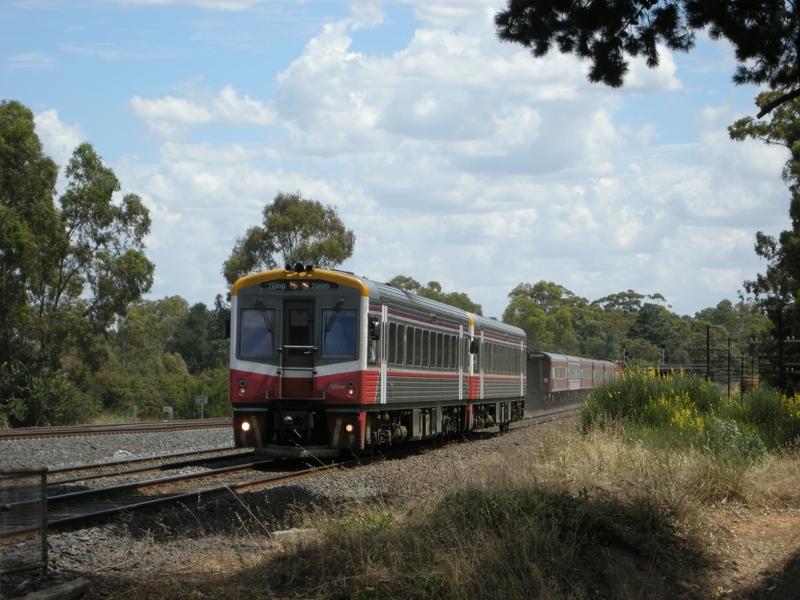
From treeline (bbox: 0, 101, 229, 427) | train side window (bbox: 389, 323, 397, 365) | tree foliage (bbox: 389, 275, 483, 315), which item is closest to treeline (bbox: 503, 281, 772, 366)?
tree foliage (bbox: 389, 275, 483, 315)

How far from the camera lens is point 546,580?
22.5 feet

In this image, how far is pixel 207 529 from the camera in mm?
9312

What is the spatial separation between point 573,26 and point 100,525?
7.04m

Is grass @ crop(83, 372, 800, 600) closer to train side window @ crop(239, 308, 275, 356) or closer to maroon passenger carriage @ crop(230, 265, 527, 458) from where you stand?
maroon passenger carriage @ crop(230, 265, 527, 458)

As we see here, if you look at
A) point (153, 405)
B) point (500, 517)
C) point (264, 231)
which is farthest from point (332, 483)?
point (264, 231)

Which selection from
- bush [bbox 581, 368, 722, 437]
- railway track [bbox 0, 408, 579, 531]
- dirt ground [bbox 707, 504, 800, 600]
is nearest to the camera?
dirt ground [bbox 707, 504, 800, 600]

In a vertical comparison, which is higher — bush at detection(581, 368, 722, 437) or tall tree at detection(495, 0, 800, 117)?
tall tree at detection(495, 0, 800, 117)

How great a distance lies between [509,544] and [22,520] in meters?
3.75

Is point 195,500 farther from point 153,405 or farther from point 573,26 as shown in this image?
point 153,405

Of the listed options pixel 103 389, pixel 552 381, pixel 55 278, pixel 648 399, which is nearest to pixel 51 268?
pixel 55 278

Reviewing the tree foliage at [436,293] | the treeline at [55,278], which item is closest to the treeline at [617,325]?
the tree foliage at [436,293]

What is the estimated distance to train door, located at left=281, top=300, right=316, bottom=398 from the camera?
568 inches

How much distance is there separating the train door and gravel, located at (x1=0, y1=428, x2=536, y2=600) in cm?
152

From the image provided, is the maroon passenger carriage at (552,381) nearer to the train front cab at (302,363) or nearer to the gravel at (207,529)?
the train front cab at (302,363)
